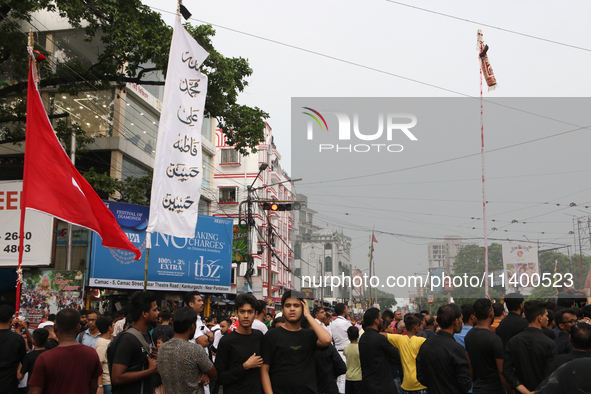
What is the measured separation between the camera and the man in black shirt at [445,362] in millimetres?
5086

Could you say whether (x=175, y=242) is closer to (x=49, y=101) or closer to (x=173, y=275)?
(x=173, y=275)

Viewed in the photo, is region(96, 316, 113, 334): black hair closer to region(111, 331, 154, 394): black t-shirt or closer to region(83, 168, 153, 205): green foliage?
region(111, 331, 154, 394): black t-shirt

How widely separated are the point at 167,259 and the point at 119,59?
7.52 meters

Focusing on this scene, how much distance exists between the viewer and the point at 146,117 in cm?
2389

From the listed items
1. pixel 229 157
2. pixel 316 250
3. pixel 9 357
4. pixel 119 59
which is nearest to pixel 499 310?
pixel 9 357

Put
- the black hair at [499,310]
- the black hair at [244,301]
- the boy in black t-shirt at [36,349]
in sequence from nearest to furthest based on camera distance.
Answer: the black hair at [244,301]
the boy in black t-shirt at [36,349]
the black hair at [499,310]

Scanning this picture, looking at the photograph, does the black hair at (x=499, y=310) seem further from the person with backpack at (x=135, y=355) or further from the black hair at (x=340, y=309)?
the person with backpack at (x=135, y=355)

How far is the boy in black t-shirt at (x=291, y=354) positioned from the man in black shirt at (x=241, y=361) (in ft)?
0.27

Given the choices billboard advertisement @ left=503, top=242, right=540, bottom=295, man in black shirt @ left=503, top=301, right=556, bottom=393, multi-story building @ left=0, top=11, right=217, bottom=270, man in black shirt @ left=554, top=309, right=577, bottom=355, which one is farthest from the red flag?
billboard advertisement @ left=503, top=242, right=540, bottom=295

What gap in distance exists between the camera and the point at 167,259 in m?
19.7

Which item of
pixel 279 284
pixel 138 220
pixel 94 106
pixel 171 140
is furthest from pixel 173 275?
pixel 279 284

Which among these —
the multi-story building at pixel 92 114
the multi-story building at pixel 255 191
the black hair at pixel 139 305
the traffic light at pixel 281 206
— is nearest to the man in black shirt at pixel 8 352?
the black hair at pixel 139 305

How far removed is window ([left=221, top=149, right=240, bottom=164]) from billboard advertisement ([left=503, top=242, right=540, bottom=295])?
23.3m

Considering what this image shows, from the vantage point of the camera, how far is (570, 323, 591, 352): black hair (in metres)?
3.94
